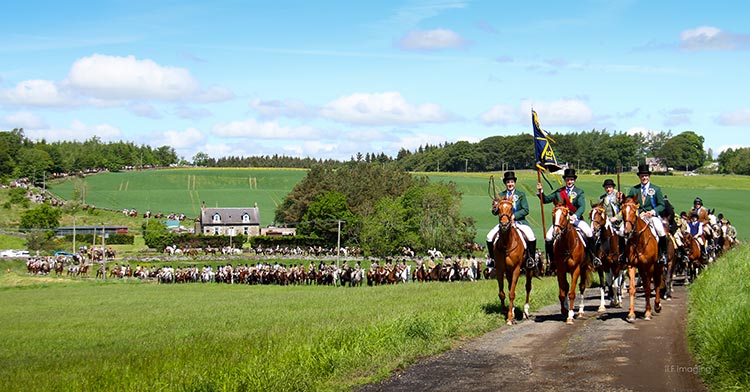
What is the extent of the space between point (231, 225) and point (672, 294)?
96348 millimetres

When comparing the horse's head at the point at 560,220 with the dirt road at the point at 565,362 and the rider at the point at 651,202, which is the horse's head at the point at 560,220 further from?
the rider at the point at 651,202

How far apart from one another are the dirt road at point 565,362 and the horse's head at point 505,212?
5.96 feet

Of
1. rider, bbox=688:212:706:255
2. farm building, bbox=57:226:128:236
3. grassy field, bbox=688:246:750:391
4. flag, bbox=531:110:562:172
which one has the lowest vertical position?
farm building, bbox=57:226:128:236

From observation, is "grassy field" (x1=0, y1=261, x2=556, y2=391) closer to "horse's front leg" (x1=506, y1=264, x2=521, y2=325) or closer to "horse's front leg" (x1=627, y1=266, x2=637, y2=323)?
"horse's front leg" (x1=506, y1=264, x2=521, y2=325)

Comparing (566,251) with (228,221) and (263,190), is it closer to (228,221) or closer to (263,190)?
(228,221)

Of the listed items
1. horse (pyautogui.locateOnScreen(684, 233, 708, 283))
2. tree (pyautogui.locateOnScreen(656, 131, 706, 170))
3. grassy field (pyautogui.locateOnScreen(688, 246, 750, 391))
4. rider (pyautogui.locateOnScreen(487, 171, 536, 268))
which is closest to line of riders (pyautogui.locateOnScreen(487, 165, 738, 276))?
rider (pyautogui.locateOnScreen(487, 171, 536, 268))

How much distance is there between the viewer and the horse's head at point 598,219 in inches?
616

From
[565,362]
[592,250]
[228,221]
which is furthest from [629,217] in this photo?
[228,221]

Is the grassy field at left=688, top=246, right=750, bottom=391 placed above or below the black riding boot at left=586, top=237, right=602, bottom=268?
below

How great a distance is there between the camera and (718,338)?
9.56 metres

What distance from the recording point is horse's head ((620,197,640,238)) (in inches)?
600

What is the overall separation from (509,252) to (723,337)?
5.84 m

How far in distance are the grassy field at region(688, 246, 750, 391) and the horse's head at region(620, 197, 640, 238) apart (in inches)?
Answer: 70.3

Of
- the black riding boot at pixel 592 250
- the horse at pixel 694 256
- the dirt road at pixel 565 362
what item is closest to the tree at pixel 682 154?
the horse at pixel 694 256
